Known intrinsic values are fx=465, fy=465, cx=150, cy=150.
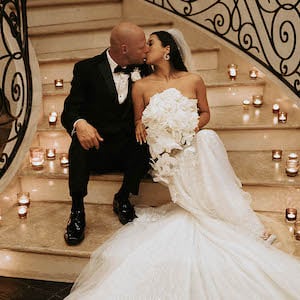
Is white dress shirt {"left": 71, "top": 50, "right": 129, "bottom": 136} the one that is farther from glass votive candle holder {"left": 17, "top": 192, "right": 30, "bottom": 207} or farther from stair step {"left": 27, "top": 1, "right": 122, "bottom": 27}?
stair step {"left": 27, "top": 1, "right": 122, "bottom": 27}

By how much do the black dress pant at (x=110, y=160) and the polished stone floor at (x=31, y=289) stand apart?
523 millimetres

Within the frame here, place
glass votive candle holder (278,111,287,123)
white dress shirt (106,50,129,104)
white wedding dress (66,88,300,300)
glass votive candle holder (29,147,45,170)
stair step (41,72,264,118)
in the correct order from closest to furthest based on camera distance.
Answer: white wedding dress (66,88,300,300) → white dress shirt (106,50,129,104) → glass votive candle holder (29,147,45,170) → glass votive candle holder (278,111,287,123) → stair step (41,72,264,118)

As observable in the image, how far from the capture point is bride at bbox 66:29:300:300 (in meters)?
2.17

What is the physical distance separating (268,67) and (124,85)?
1.15 m

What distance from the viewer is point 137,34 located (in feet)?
8.71

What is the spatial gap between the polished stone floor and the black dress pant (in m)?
0.52

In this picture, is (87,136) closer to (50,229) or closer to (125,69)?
(125,69)

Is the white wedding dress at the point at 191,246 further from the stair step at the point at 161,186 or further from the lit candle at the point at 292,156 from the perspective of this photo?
the lit candle at the point at 292,156

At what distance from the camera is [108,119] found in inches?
114

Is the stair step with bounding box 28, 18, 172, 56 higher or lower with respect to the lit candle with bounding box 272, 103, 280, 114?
higher

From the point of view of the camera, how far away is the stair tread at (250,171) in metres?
2.92

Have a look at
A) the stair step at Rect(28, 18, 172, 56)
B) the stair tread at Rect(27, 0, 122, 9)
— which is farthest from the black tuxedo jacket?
the stair tread at Rect(27, 0, 122, 9)

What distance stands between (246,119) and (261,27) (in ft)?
2.21

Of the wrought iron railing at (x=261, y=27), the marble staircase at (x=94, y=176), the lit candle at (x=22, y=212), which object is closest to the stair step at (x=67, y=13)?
the marble staircase at (x=94, y=176)
